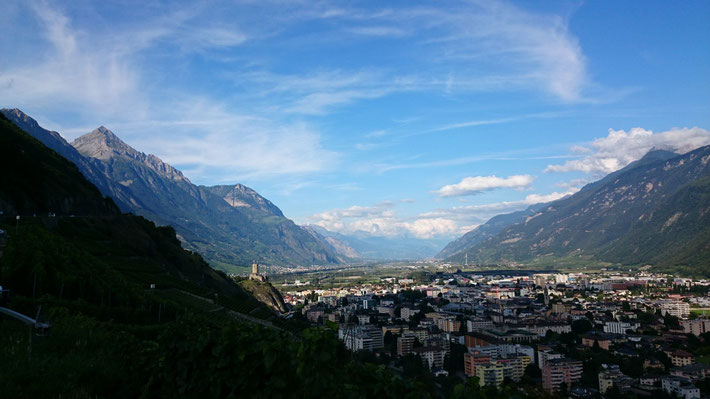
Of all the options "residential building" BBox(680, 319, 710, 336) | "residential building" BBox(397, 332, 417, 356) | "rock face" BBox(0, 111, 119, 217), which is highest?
"rock face" BBox(0, 111, 119, 217)

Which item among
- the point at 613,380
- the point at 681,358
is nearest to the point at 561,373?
the point at 613,380

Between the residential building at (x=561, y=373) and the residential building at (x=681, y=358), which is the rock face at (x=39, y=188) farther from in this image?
the residential building at (x=681, y=358)

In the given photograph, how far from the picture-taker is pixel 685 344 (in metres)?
54.4

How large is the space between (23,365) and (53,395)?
915mm

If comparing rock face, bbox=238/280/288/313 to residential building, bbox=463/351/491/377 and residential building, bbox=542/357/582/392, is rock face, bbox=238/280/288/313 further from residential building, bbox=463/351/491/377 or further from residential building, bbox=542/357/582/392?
residential building, bbox=542/357/582/392

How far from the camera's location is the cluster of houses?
123 ft

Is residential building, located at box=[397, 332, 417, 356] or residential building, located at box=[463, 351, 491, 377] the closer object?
residential building, located at box=[463, 351, 491, 377]

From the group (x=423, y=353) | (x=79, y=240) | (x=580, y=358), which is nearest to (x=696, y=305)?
(x=580, y=358)

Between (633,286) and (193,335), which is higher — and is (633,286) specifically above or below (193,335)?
below

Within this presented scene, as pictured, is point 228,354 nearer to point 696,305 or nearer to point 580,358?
point 580,358

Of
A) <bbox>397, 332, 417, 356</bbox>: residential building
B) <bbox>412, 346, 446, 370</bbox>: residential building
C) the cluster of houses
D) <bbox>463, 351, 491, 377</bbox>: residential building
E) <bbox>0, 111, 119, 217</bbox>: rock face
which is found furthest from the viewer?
<bbox>397, 332, 417, 356</bbox>: residential building

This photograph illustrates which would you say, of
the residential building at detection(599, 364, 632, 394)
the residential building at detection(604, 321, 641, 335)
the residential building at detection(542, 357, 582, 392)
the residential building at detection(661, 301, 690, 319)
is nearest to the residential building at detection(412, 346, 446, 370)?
the residential building at detection(542, 357, 582, 392)

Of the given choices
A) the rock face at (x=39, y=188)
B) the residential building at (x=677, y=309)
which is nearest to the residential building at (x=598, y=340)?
the residential building at (x=677, y=309)

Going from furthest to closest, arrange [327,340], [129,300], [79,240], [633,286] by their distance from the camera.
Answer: [633,286], [79,240], [129,300], [327,340]
